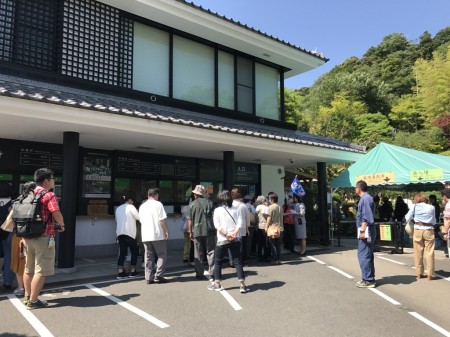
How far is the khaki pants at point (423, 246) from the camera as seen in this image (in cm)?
767

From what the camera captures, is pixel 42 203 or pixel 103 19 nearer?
pixel 42 203

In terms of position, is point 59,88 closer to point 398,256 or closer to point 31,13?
point 31,13

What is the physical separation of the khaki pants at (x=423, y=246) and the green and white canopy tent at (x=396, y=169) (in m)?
3.57

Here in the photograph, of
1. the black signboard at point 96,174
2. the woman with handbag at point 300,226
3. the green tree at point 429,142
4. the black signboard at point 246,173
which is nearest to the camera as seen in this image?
the black signboard at point 96,174

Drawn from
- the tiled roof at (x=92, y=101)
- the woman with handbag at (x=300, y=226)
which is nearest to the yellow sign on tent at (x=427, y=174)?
the tiled roof at (x=92, y=101)

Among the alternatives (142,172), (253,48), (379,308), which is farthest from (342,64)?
(379,308)

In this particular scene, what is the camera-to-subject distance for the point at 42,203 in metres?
5.48

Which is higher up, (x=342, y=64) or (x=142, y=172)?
(x=342, y=64)

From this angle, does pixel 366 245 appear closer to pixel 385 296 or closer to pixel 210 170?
pixel 385 296

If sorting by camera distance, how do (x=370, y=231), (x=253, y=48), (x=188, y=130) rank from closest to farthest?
(x=370, y=231) → (x=188, y=130) → (x=253, y=48)

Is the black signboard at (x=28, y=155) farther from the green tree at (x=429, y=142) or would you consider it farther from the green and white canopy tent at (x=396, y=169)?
the green tree at (x=429, y=142)

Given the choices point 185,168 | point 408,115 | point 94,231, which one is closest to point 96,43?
point 185,168

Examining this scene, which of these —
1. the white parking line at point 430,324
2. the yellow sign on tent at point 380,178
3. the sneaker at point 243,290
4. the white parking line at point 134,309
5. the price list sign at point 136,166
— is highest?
the price list sign at point 136,166

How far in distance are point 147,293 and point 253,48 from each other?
9.66 meters
